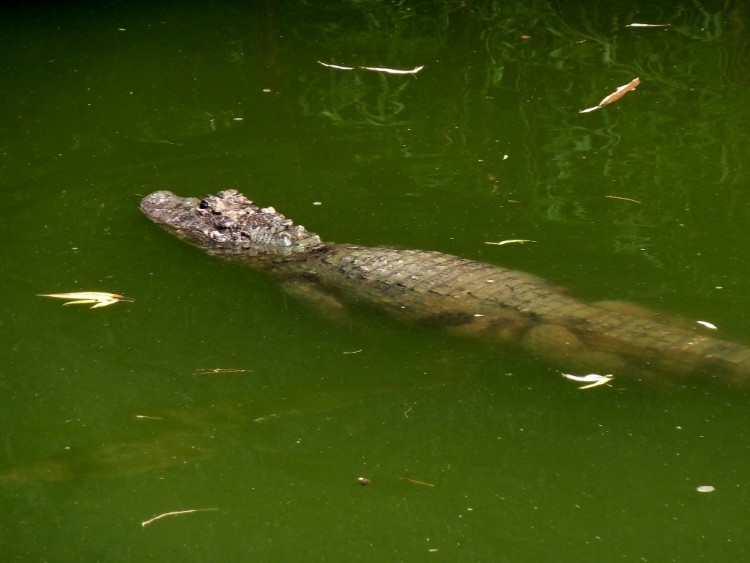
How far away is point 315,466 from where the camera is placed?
3982mm

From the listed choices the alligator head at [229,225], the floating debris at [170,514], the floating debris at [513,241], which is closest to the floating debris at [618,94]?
the floating debris at [513,241]

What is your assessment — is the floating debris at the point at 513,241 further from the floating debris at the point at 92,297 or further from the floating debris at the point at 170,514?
the floating debris at the point at 170,514

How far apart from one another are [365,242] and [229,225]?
Answer: 84 centimetres

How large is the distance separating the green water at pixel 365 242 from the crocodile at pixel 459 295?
4.7 inches

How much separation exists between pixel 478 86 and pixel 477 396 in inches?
155

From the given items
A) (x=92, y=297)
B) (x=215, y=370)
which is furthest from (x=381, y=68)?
(x=215, y=370)

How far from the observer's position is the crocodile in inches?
174

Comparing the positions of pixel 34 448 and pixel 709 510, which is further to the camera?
pixel 34 448

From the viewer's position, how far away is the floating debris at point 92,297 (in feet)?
16.8

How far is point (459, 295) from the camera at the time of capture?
4984mm

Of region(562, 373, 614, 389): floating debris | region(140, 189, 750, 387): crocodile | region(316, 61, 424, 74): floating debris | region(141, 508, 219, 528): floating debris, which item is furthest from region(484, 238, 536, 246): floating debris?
region(316, 61, 424, 74): floating debris

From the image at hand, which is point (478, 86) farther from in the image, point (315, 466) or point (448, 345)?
point (315, 466)

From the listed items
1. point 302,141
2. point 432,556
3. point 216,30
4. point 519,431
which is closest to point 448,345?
point 519,431

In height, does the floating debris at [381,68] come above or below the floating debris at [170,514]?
above
